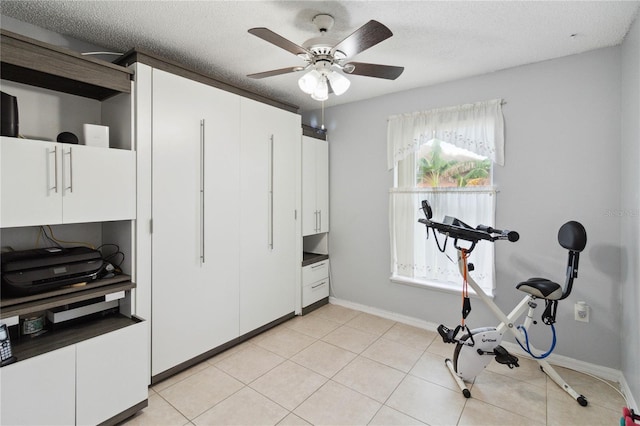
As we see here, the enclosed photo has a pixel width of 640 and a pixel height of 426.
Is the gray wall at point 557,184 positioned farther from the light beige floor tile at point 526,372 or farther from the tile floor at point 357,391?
the tile floor at point 357,391

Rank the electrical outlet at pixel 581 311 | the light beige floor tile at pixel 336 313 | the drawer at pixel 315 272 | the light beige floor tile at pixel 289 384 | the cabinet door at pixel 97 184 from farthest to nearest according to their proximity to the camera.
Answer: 1. the drawer at pixel 315 272
2. the light beige floor tile at pixel 336 313
3. the electrical outlet at pixel 581 311
4. the light beige floor tile at pixel 289 384
5. the cabinet door at pixel 97 184

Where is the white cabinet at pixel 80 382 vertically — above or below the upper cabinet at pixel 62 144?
below

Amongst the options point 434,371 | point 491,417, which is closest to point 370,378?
point 434,371

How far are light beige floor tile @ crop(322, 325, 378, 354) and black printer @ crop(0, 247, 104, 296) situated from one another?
2103 mm

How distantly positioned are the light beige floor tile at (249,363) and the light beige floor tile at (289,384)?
0.25 ft

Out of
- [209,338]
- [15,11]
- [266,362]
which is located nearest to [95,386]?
[209,338]

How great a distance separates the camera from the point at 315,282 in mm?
3805

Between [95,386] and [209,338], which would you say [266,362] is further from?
[95,386]

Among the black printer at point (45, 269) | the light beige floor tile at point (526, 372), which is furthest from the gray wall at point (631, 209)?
the black printer at point (45, 269)

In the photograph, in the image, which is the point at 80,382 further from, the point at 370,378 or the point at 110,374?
the point at 370,378

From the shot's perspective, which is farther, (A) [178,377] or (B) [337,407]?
(A) [178,377]

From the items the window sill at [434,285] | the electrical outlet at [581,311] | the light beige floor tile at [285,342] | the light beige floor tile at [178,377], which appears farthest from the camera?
the window sill at [434,285]

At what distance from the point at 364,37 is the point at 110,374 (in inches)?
96.1

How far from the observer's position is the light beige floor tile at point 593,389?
210 cm
